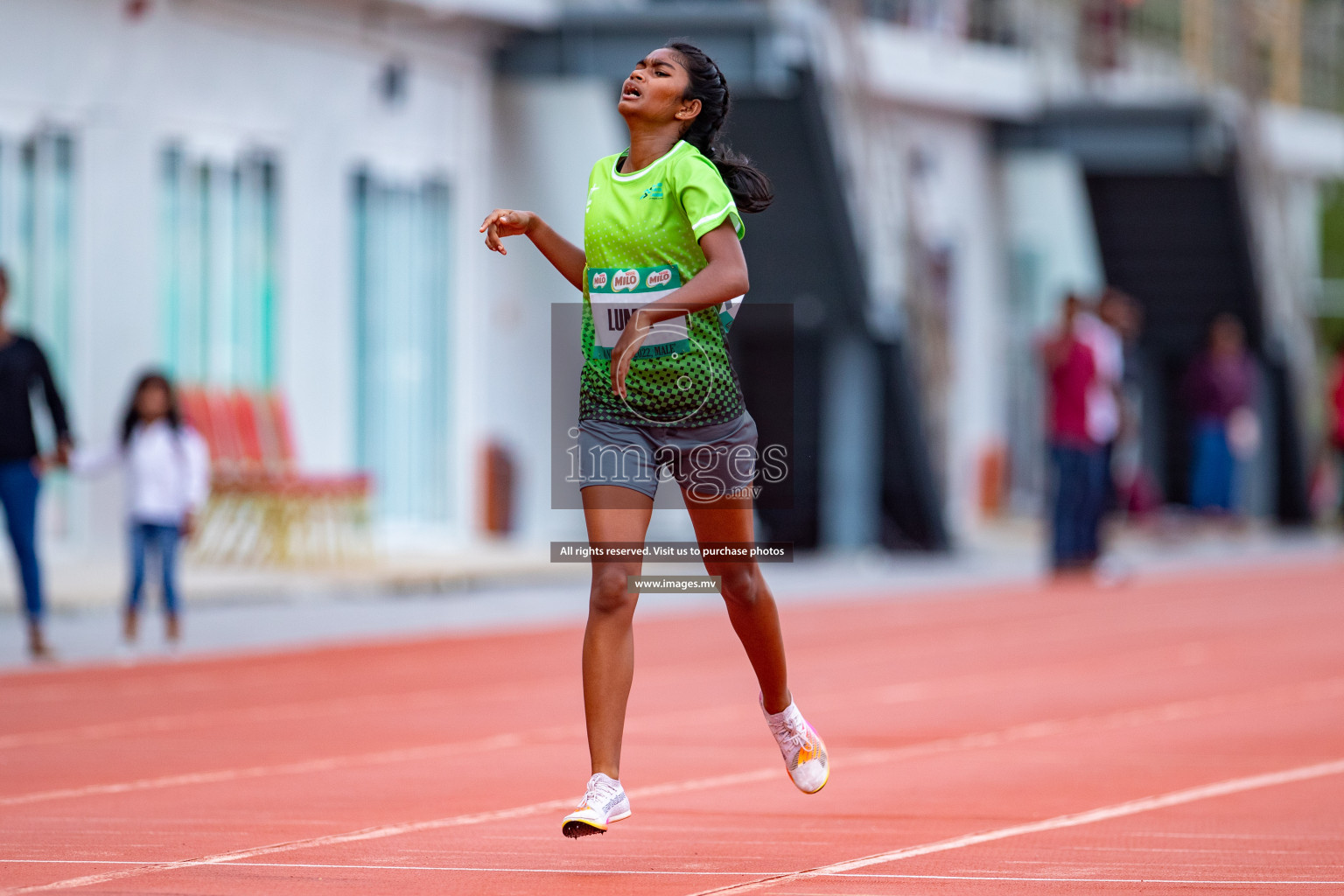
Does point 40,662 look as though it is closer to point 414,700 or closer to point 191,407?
point 414,700

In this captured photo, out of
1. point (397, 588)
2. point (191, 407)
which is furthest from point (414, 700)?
point (191, 407)

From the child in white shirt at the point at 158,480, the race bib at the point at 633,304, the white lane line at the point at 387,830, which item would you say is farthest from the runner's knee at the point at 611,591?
the child in white shirt at the point at 158,480

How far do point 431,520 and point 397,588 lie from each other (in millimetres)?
4564

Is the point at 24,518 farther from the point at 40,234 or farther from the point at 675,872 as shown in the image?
the point at 675,872

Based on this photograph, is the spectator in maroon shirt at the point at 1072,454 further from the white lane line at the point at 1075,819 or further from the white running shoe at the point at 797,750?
the white running shoe at the point at 797,750

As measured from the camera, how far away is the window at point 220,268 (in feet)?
61.5

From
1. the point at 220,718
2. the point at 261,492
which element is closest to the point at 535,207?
the point at 261,492

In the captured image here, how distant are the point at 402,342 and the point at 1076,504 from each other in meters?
6.04

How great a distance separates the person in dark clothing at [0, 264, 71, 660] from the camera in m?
12.2

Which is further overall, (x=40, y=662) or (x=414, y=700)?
(x=40, y=662)

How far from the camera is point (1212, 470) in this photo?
25438mm

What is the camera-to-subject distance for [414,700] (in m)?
10.6

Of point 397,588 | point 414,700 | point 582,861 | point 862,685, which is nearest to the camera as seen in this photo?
point 582,861

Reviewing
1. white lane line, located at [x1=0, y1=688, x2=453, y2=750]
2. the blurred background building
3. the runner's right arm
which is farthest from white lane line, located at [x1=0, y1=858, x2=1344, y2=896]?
the blurred background building
